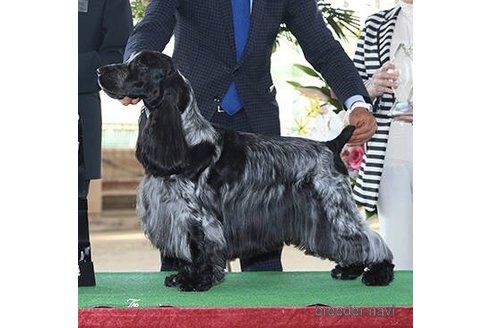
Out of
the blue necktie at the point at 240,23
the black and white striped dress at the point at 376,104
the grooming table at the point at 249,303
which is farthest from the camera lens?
the black and white striped dress at the point at 376,104

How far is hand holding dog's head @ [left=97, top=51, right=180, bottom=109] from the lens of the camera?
214 centimetres

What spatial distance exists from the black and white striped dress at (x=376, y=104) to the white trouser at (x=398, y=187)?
1.7 inches

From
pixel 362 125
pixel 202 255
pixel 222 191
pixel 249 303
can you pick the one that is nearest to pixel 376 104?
pixel 362 125

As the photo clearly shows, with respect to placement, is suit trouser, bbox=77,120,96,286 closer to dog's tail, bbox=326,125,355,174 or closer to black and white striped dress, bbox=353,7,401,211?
dog's tail, bbox=326,125,355,174

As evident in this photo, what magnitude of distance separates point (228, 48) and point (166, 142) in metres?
0.38

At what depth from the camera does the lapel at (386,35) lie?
3.01 meters

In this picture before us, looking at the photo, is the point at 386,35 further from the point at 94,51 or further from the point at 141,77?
the point at 141,77

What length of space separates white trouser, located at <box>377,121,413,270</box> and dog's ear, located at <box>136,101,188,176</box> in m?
1.04

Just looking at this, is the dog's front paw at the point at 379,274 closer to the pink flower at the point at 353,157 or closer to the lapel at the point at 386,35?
the lapel at the point at 386,35

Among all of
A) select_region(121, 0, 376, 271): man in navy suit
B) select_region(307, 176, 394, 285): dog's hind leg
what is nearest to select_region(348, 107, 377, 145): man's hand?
select_region(121, 0, 376, 271): man in navy suit

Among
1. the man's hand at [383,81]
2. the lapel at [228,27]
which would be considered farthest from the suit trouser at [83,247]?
the man's hand at [383,81]

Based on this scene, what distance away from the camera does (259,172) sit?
2318 mm
